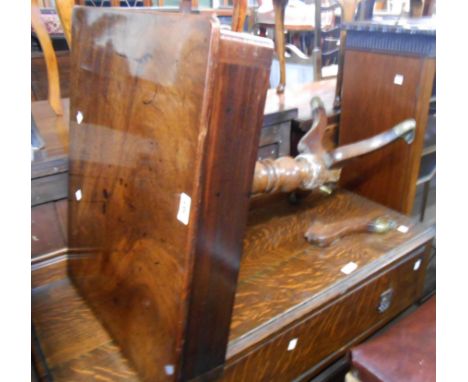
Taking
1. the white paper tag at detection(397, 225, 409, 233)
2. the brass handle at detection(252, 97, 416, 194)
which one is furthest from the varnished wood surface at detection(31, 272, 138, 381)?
the white paper tag at detection(397, 225, 409, 233)

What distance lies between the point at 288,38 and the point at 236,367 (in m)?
4.07

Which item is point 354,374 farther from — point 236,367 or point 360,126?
point 360,126

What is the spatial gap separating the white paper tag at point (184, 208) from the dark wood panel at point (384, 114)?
0.93m

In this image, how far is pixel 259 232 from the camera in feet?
3.91

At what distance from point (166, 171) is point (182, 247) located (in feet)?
0.38

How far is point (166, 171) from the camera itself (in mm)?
603

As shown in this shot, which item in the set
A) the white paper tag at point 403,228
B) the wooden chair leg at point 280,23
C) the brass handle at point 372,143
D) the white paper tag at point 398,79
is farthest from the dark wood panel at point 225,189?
the wooden chair leg at point 280,23

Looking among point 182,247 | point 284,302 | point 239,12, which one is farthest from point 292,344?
point 239,12

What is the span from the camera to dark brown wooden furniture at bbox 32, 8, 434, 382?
544mm

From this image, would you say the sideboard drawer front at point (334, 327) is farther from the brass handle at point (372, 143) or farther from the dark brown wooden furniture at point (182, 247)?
the brass handle at point (372, 143)

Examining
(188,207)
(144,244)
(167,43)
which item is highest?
(167,43)

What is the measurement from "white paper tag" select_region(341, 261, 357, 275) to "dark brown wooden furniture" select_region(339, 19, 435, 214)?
0.40 meters
